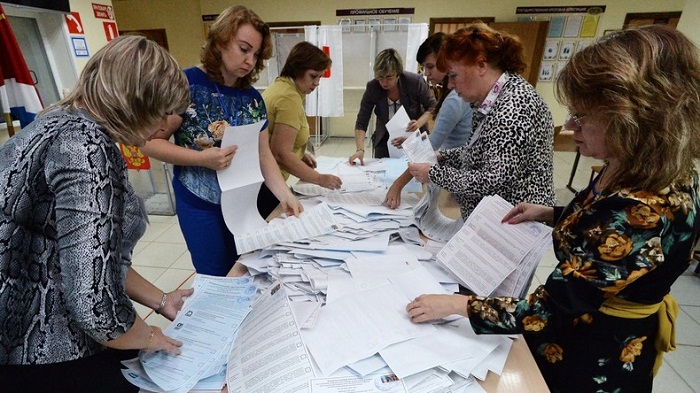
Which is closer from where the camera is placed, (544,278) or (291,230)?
(291,230)

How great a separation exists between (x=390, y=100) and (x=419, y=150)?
1203mm

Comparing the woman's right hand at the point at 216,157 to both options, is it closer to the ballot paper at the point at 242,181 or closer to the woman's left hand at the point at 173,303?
the ballot paper at the point at 242,181

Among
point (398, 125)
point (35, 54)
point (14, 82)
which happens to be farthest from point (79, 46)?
point (398, 125)

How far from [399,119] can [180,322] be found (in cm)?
169

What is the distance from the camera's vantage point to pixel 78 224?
1.73 feet

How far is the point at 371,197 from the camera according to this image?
1.51 metres

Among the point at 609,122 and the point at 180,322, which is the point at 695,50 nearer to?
the point at 609,122

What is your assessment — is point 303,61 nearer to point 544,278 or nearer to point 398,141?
point 398,141

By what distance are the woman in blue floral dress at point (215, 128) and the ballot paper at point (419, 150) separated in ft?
1.66

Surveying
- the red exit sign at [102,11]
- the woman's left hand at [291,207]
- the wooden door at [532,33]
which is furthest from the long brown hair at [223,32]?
the wooden door at [532,33]

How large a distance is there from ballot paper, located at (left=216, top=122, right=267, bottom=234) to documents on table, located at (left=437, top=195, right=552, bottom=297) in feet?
2.24

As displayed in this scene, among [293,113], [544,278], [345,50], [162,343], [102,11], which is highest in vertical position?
[102,11]

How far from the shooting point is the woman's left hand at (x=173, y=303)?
878 mm

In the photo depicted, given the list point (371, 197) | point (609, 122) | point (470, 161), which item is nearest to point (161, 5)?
point (371, 197)
